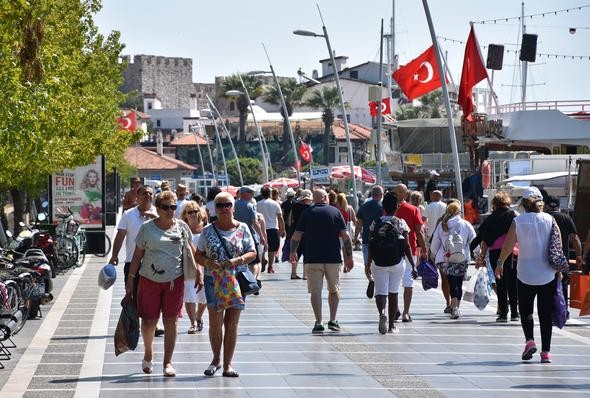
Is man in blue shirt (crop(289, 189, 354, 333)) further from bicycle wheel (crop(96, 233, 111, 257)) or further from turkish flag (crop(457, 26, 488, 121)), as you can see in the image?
turkish flag (crop(457, 26, 488, 121))

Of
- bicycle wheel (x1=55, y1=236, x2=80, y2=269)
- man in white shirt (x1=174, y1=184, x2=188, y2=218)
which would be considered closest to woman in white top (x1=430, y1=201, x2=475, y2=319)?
man in white shirt (x1=174, y1=184, x2=188, y2=218)

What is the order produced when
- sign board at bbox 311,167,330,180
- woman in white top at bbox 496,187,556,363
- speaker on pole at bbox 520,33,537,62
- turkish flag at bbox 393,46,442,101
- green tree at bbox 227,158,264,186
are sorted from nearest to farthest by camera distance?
1. woman in white top at bbox 496,187,556,363
2. turkish flag at bbox 393,46,442,101
3. speaker on pole at bbox 520,33,537,62
4. sign board at bbox 311,167,330,180
5. green tree at bbox 227,158,264,186

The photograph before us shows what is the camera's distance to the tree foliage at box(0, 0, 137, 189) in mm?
18531

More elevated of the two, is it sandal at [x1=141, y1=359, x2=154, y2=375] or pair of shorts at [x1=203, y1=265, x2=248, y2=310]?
pair of shorts at [x1=203, y1=265, x2=248, y2=310]

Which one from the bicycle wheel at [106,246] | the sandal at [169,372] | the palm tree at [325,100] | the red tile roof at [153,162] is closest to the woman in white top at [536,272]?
the sandal at [169,372]

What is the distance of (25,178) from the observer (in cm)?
3086

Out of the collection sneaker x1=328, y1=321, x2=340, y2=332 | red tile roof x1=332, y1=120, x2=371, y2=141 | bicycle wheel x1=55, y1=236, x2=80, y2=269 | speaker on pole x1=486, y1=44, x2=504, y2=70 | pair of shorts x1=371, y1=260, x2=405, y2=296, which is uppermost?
speaker on pole x1=486, y1=44, x2=504, y2=70

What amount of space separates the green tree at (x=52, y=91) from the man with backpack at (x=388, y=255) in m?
A: 4.90

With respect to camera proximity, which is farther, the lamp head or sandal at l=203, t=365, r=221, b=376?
the lamp head

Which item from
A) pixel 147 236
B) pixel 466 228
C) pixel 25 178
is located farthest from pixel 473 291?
pixel 25 178

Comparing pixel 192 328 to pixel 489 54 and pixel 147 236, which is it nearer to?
pixel 147 236

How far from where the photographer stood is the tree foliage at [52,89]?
730 inches

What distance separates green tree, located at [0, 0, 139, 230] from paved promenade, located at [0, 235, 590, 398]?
8.89ft

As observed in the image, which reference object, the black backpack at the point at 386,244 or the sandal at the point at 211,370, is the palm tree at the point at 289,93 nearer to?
the black backpack at the point at 386,244
